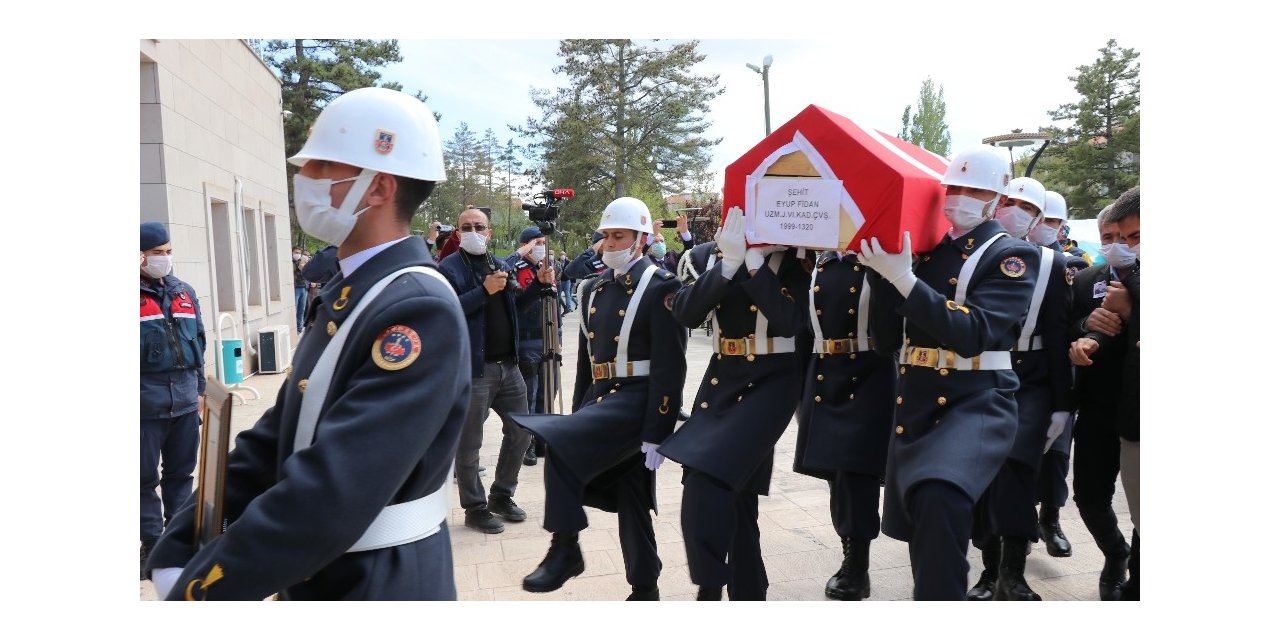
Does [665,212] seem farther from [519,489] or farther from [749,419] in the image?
[749,419]

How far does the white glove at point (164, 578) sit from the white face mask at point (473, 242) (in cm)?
397

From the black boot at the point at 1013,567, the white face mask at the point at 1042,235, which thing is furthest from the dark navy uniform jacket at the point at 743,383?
the white face mask at the point at 1042,235

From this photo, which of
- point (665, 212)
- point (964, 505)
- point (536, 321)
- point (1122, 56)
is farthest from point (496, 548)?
point (665, 212)

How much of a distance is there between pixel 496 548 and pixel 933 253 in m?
3.07

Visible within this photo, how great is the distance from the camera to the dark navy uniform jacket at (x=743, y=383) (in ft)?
12.1

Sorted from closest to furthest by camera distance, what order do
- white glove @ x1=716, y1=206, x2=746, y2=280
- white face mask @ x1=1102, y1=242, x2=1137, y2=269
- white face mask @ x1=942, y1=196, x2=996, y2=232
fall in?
white face mask @ x1=942, y1=196, x2=996, y2=232, white glove @ x1=716, y1=206, x2=746, y2=280, white face mask @ x1=1102, y1=242, x2=1137, y2=269

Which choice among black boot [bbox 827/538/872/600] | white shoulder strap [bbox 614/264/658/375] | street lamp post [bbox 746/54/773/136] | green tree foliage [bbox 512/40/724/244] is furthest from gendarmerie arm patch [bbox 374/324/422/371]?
green tree foliage [bbox 512/40/724/244]

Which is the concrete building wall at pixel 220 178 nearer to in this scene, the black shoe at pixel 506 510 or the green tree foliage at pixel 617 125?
the black shoe at pixel 506 510

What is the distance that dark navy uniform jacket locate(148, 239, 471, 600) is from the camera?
1569 mm

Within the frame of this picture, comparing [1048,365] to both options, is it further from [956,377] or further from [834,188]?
[834,188]

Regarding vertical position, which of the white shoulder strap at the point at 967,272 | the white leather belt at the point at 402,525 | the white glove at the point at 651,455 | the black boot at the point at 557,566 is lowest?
the black boot at the point at 557,566

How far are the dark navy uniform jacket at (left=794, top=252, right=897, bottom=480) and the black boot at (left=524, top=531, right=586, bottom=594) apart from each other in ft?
4.18

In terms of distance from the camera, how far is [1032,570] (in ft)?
15.1

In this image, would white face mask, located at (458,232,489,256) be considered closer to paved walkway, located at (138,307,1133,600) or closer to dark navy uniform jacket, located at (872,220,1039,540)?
paved walkway, located at (138,307,1133,600)
